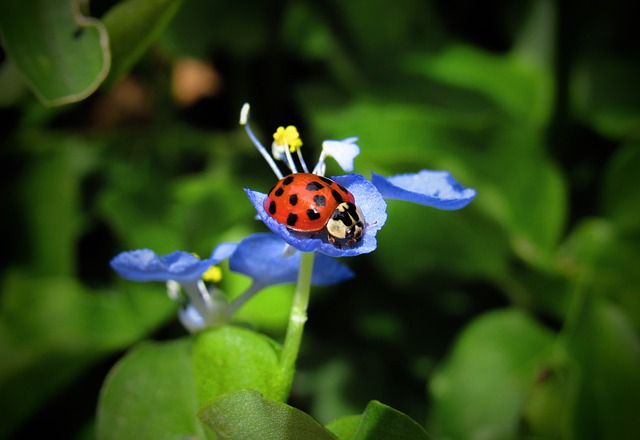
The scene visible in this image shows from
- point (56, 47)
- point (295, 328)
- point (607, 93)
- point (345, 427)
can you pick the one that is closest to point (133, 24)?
point (56, 47)

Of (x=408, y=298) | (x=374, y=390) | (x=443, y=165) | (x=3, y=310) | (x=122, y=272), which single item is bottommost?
(x=374, y=390)

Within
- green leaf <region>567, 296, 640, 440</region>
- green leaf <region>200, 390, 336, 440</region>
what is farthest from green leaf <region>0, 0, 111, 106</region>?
green leaf <region>567, 296, 640, 440</region>

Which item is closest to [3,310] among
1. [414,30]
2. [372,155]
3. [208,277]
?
[208,277]

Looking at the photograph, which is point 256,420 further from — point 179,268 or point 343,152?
point 343,152

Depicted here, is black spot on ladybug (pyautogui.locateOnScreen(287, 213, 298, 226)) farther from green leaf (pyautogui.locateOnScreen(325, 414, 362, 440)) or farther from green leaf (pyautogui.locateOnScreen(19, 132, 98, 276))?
green leaf (pyautogui.locateOnScreen(19, 132, 98, 276))

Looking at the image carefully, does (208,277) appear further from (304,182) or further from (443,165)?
(443,165)

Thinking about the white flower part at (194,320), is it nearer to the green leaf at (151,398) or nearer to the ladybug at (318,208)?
the green leaf at (151,398)
